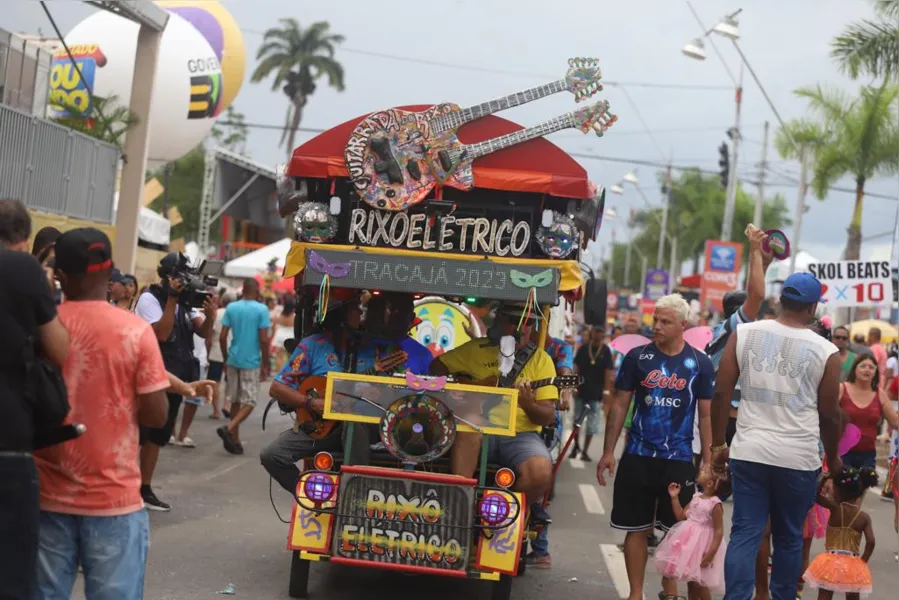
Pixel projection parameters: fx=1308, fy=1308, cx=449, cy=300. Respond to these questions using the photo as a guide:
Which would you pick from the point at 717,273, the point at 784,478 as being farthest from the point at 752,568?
the point at 717,273

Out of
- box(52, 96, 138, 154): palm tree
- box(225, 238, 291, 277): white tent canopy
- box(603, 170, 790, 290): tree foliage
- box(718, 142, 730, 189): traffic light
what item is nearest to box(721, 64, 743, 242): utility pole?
box(718, 142, 730, 189): traffic light

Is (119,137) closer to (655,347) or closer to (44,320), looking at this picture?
(655,347)

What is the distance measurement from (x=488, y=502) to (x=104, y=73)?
20.2 meters

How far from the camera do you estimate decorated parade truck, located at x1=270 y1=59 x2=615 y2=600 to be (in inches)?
298

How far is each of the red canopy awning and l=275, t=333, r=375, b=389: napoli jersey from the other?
1161 mm

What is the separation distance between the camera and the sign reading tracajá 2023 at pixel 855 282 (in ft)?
66.9

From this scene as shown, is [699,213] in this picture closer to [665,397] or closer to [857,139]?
[857,139]

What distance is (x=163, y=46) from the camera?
85.5ft

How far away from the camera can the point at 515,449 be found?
323 inches

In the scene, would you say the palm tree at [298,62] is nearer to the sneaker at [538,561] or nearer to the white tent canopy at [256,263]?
the white tent canopy at [256,263]

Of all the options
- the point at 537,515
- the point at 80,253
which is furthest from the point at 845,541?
the point at 80,253

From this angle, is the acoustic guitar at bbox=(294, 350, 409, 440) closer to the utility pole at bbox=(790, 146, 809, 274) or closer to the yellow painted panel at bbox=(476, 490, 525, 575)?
the yellow painted panel at bbox=(476, 490, 525, 575)

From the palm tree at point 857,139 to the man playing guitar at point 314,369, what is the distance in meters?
30.0

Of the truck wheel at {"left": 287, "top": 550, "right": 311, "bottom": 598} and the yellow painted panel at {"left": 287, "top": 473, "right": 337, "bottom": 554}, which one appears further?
the truck wheel at {"left": 287, "top": 550, "right": 311, "bottom": 598}
